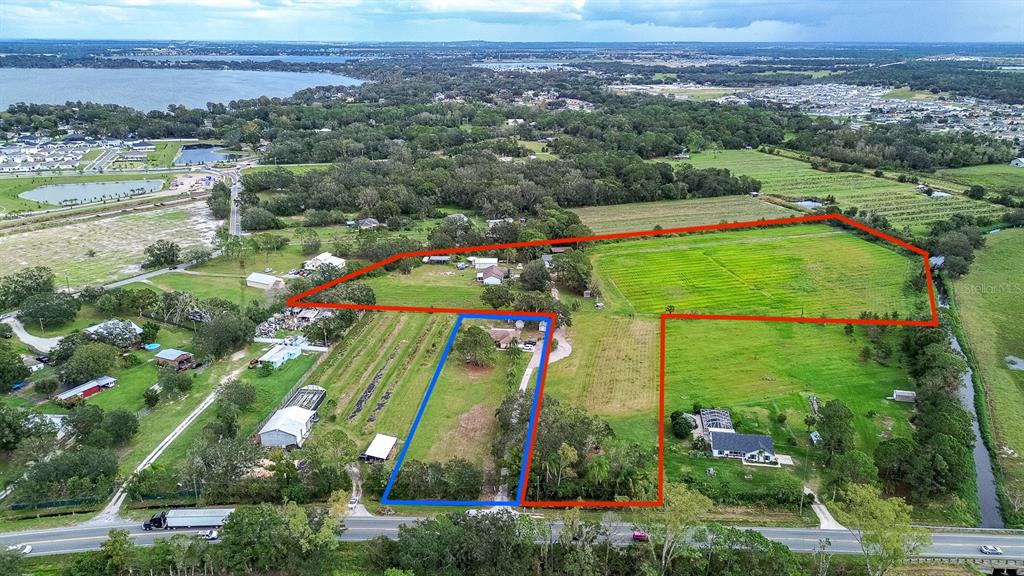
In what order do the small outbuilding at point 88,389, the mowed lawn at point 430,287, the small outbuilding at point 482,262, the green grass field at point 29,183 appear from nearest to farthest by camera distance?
the small outbuilding at point 88,389 < the mowed lawn at point 430,287 < the small outbuilding at point 482,262 < the green grass field at point 29,183

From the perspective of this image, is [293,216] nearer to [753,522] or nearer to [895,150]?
[753,522]

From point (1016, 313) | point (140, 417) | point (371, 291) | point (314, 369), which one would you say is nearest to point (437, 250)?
point (371, 291)

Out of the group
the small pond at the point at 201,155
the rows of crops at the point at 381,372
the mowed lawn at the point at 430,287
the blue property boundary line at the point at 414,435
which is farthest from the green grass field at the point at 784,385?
the small pond at the point at 201,155

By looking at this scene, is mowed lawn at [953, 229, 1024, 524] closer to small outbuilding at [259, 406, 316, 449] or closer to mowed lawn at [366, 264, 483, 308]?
mowed lawn at [366, 264, 483, 308]

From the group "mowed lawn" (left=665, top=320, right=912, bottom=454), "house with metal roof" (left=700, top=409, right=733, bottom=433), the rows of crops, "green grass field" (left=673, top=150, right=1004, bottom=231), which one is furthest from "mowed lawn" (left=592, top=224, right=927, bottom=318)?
the rows of crops

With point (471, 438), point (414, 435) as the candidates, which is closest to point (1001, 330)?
point (471, 438)

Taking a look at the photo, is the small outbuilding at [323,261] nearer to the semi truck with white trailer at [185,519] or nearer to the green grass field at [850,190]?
the semi truck with white trailer at [185,519]

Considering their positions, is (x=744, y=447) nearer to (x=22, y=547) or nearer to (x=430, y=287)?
(x=430, y=287)
